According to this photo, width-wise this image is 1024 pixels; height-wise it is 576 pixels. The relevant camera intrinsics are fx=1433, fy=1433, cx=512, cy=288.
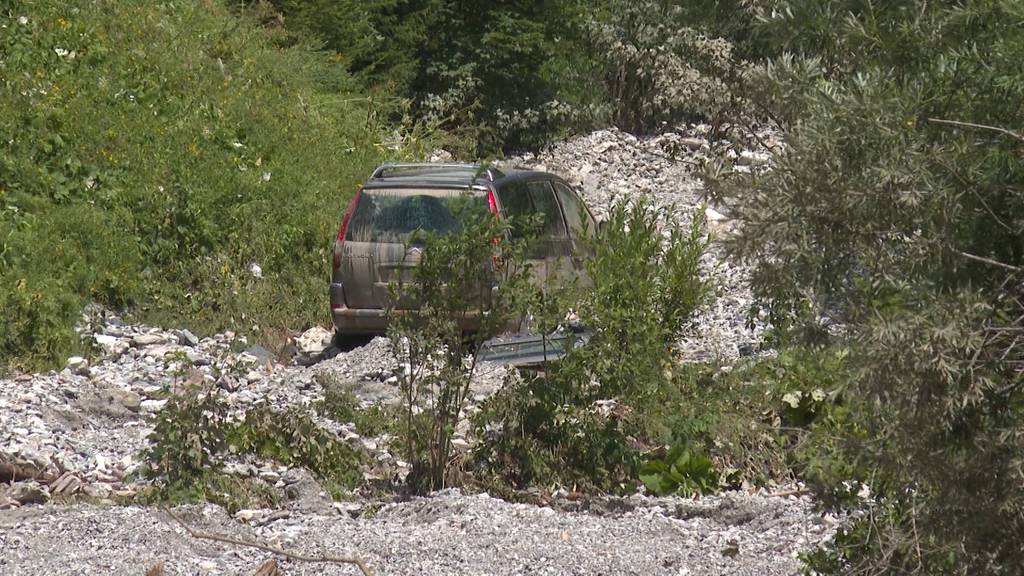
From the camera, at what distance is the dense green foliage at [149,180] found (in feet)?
43.1

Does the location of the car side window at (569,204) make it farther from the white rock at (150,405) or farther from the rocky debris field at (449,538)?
the rocky debris field at (449,538)

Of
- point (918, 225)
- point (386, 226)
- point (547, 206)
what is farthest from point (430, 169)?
point (918, 225)

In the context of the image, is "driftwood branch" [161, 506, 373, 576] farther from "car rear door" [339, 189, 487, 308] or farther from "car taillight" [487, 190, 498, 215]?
"car taillight" [487, 190, 498, 215]

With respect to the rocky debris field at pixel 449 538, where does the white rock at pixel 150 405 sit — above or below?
below

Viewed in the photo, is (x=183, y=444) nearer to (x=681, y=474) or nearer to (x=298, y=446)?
(x=298, y=446)

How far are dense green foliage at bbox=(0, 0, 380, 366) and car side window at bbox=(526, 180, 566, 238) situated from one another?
2587mm

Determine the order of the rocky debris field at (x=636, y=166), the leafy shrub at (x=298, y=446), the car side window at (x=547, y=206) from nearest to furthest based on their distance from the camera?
the leafy shrub at (x=298, y=446)
the car side window at (x=547, y=206)
the rocky debris field at (x=636, y=166)

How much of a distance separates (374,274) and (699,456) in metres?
4.93

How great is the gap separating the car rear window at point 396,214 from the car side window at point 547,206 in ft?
3.43

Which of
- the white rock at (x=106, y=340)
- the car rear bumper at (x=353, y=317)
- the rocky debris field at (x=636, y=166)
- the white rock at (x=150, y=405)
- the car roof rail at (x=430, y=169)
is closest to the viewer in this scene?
the white rock at (x=150, y=405)

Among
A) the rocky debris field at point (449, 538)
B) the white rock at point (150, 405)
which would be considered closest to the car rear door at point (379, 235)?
the white rock at point (150, 405)

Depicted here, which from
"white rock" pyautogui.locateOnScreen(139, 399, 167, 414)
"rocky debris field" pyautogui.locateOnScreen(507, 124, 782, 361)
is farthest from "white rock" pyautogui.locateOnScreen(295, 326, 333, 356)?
"rocky debris field" pyautogui.locateOnScreen(507, 124, 782, 361)

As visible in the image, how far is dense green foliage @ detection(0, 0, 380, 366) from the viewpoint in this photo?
43.1ft

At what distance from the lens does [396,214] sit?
40.5 feet
